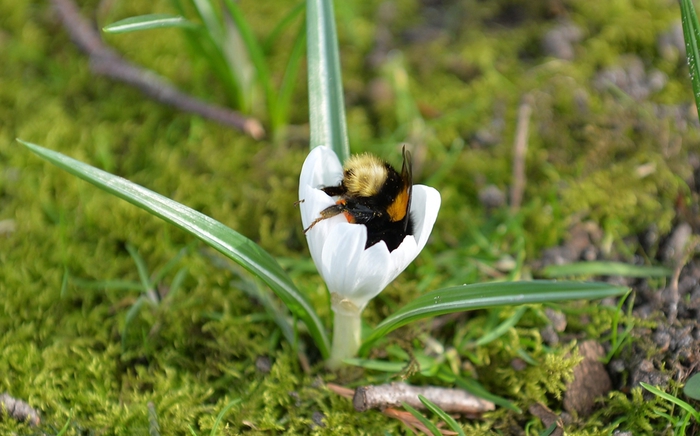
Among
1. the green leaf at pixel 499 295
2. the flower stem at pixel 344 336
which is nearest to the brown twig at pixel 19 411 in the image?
the flower stem at pixel 344 336

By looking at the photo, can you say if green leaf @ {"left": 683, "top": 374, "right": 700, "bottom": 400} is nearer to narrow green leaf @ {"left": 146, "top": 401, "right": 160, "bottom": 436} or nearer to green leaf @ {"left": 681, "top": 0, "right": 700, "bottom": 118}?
green leaf @ {"left": 681, "top": 0, "right": 700, "bottom": 118}

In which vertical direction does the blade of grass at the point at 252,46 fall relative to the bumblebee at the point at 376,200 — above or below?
above

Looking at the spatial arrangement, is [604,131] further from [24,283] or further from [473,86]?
[24,283]

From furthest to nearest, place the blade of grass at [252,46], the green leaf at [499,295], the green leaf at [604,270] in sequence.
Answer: the blade of grass at [252,46]
the green leaf at [604,270]
the green leaf at [499,295]

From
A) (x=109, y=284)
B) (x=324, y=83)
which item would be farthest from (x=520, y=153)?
(x=109, y=284)

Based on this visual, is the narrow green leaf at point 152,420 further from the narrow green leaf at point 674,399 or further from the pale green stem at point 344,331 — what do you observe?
the narrow green leaf at point 674,399

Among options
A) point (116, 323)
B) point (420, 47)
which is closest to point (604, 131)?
point (420, 47)
